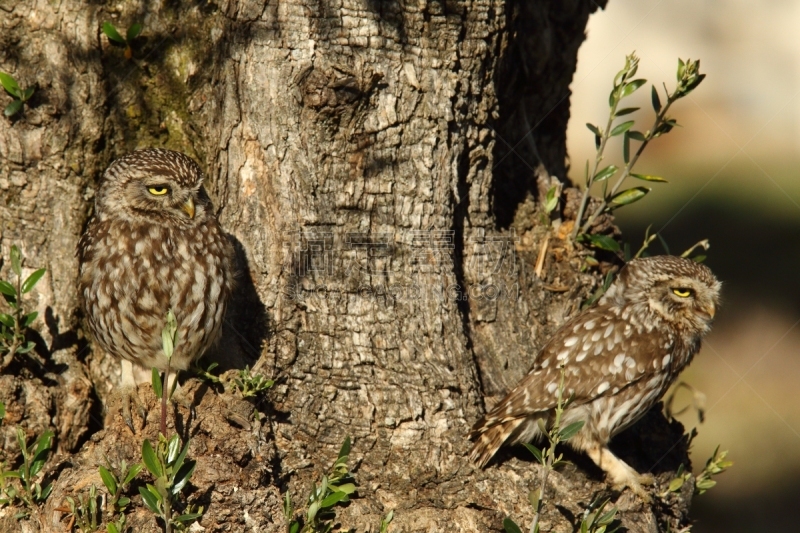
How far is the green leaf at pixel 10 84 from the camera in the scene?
3417 millimetres

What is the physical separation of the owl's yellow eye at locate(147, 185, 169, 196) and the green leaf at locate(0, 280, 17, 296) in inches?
27.2

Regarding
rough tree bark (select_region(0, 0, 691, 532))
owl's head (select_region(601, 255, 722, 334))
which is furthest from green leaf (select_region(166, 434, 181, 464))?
owl's head (select_region(601, 255, 722, 334))

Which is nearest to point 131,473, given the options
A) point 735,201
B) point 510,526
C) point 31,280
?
point 31,280

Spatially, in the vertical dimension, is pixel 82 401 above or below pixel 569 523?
below

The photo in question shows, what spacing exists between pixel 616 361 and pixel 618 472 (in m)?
0.53

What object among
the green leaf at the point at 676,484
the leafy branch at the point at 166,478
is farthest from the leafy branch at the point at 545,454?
the leafy branch at the point at 166,478

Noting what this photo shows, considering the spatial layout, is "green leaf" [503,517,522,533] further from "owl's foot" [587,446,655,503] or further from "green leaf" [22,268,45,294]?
"green leaf" [22,268,45,294]

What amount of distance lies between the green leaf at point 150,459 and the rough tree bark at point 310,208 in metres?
0.47

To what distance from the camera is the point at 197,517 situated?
2959mm

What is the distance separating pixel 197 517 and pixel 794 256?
8.77 m

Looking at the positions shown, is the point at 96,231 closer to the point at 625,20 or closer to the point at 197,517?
the point at 197,517

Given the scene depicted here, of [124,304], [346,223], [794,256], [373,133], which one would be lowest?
[124,304]

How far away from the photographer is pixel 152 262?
3.40 meters

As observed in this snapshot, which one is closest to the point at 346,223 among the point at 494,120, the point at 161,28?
the point at 494,120
